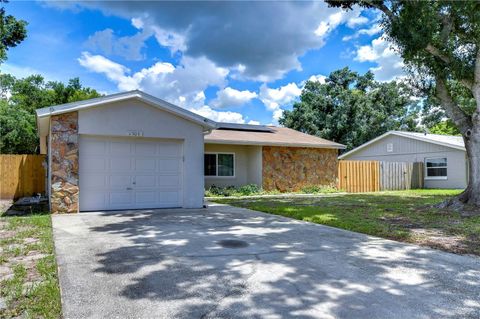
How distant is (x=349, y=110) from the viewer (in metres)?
31.1

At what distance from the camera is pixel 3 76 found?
34.3 metres

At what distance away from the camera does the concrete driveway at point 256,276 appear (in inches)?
136

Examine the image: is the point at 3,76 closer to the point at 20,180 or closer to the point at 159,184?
the point at 20,180

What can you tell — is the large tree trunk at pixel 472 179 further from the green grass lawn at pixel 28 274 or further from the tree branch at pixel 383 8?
the green grass lawn at pixel 28 274

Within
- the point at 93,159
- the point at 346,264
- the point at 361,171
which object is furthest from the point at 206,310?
the point at 361,171

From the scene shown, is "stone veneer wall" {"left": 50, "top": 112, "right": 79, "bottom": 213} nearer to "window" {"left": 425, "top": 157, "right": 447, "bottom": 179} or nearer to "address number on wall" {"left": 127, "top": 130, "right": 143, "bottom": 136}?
"address number on wall" {"left": 127, "top": 130, "right": 143, "bottom": 136}

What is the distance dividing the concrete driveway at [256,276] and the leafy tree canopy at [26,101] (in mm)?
25086

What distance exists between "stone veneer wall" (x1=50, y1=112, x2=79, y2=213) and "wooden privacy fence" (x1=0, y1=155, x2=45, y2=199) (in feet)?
22.1

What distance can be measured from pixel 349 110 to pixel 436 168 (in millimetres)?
10284

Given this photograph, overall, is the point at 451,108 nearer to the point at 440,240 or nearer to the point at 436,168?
the point at 440,240

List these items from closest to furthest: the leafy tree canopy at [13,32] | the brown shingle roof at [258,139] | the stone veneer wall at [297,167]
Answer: the brown shingle roof at [258,139] → the leafy tree canopy at [13,32] → the stone veneer wall at [297,167]

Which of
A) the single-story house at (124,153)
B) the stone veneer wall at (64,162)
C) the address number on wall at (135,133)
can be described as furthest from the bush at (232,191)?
the stone veneer wall at (64,162)

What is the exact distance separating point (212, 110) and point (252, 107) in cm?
332

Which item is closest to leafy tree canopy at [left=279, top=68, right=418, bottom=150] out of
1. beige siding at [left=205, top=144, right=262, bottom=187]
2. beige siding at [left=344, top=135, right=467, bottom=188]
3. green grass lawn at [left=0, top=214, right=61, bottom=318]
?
beige siding at [left=344, top=135, right=467, bottom=188]
